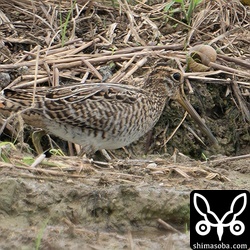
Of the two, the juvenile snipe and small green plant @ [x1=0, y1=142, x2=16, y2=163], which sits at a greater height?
small green plant @ [x1=0, y1=142, x2=16, y2=163]

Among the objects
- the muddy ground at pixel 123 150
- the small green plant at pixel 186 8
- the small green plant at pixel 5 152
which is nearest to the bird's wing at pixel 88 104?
the muddy ground at pixel 123 150

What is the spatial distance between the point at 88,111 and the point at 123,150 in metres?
1.27

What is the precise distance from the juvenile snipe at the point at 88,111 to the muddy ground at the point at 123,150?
0.86 ft

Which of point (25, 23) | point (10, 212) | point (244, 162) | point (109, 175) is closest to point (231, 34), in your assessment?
point (25, 23)

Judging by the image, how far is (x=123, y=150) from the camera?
8.30 m

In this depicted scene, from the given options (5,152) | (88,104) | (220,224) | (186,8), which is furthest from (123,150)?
(220,224)

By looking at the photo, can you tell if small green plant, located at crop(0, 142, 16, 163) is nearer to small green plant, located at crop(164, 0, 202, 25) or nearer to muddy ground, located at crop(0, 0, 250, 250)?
muddy ground, located at crop(0, 0, 250, 250)

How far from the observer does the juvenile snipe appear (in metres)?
7.05

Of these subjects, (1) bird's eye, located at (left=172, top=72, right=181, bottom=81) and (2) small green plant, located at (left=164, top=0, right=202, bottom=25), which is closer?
(1) bird's eye, located at (left=172, top=72, right=181, bottom=81)

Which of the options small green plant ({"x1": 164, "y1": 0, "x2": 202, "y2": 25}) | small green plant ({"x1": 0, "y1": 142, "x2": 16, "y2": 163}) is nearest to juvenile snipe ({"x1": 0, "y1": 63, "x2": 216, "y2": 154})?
small green plant ({"x1": 0, "y1": 142, "x2": 16, "y2": 163})

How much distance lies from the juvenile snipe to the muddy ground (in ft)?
0.86

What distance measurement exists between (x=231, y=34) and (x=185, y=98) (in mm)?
1538

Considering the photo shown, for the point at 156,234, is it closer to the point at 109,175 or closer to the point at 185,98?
the point at 109,175

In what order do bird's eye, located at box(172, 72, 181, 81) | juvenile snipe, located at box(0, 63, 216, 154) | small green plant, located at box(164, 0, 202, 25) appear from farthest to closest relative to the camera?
1. small green plant, located at box(164, 0, 202, 25)
2. bird's eye, located at box(172, 72, 181, 81)
3. juvenile snipe, located at box(0, 63, 216, 154)
